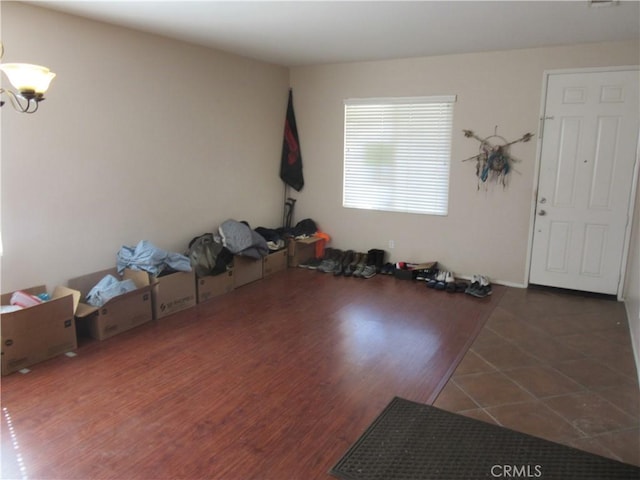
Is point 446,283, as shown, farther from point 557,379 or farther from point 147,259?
point 147,259

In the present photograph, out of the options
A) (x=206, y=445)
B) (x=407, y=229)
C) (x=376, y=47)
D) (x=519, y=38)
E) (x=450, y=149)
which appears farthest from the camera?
(x=407, y=229)

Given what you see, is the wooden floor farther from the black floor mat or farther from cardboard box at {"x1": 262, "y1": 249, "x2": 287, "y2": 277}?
cardboard box at {"x1": 262, "y1": 249, "x2": 287, "y2": 277}

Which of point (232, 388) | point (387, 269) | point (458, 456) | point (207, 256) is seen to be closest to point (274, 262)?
point (207, 256)

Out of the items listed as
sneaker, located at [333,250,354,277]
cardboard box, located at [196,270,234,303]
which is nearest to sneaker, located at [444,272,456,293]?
sneaker, located at [333,250,354,277]

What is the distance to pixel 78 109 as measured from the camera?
375 cm

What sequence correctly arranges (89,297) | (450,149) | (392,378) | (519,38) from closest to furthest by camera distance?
(392,378), (89,297), (519,38), (450,149)

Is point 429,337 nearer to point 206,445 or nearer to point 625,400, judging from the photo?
point 625,400

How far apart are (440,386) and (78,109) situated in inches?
137

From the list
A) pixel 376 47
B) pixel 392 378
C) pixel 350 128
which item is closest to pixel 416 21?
pixel 376 47

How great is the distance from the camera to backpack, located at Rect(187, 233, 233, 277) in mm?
4516

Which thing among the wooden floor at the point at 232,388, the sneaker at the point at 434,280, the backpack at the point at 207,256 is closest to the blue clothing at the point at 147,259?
the backpack at the point at 207,256

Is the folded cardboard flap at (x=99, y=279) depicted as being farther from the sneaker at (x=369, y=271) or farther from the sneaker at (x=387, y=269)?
the sneaker at (x=387, y=269)
